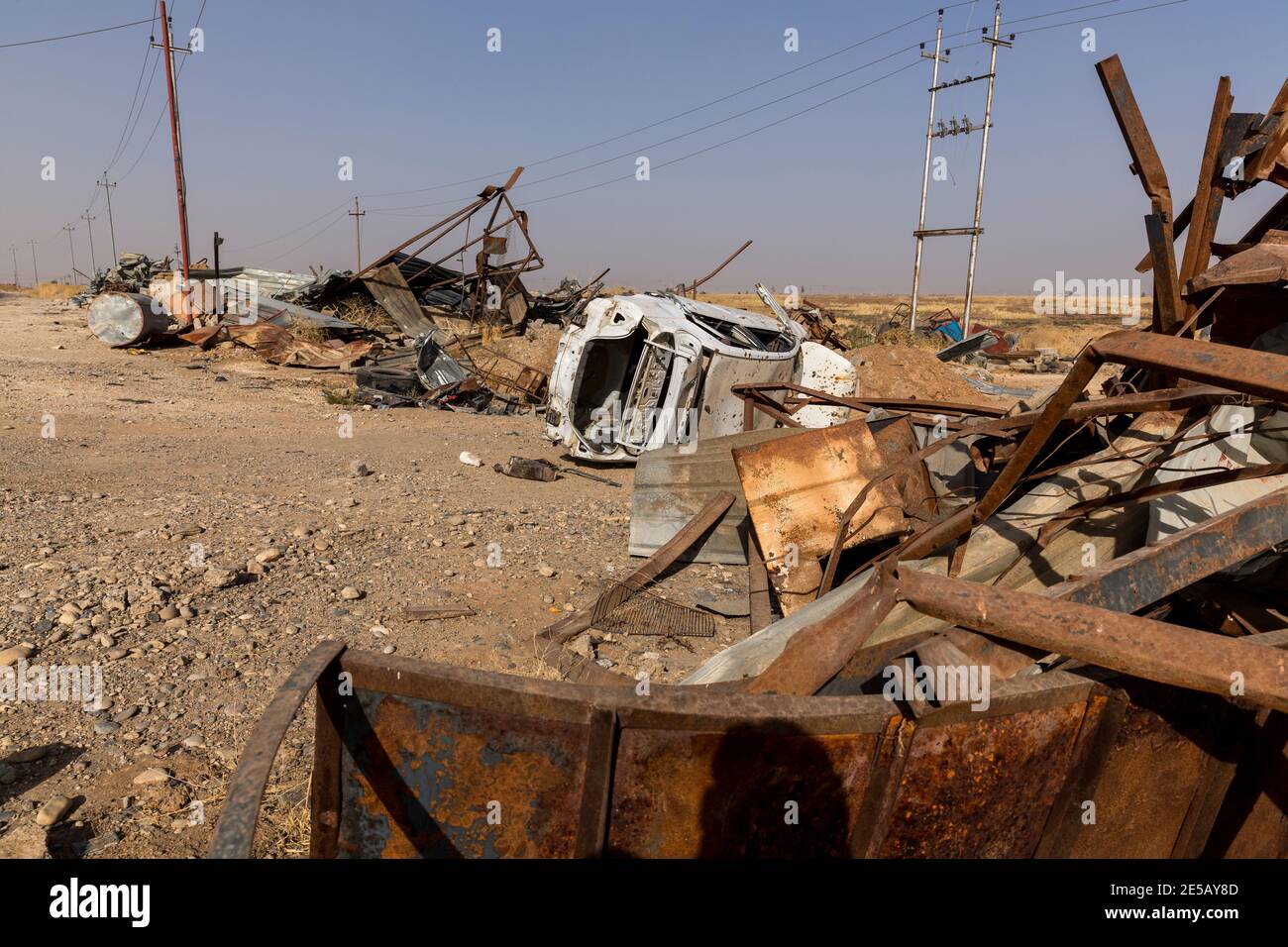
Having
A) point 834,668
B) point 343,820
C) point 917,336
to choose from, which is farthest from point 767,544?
point 917,336

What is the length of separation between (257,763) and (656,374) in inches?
280

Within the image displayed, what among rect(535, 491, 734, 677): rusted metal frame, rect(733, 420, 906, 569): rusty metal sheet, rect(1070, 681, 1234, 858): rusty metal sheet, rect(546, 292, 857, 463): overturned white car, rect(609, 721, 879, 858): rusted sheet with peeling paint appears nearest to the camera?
rect(609, 721, 879, 858): rusted sheet with peeling paint

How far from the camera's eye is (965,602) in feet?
5.98

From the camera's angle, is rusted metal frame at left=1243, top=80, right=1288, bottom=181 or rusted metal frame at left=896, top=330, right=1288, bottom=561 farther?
rusted metal frame at left=1243, top=80, right=1288, bottom=181

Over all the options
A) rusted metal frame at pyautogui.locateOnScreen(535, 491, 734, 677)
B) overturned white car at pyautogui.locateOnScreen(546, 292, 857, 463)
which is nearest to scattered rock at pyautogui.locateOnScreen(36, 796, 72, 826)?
rusted metal frame at pyautogui.locateOnScreen(535, 491, 734, 677)

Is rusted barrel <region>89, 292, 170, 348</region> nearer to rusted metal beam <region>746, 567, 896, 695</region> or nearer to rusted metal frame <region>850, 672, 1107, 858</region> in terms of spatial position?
rusted metal beam <region>746, 567, 896, 695</region>

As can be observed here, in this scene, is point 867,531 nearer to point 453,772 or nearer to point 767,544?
point 767,544

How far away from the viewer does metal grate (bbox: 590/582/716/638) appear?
4594 mm

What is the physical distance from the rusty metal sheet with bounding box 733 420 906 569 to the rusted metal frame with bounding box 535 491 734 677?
753 millimetres

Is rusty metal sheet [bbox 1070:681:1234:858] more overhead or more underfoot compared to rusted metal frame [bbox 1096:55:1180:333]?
more underfoot

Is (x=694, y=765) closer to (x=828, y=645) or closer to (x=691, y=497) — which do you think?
(x=828, y=645)

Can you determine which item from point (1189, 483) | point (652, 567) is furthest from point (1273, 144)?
point (652, 567)

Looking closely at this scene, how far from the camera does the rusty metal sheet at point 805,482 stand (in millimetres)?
4773

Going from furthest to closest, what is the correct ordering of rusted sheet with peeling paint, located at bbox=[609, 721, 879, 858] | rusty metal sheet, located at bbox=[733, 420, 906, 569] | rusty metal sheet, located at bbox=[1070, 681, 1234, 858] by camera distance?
rusty metal sheet, located at bbox=[733, 420, 906, 569], rusty metal sheet, located at bbox=[1070, 681, 1234, 858], rusted sheet with peeling paint, located at bbox=[609, 721, 879, 858]
